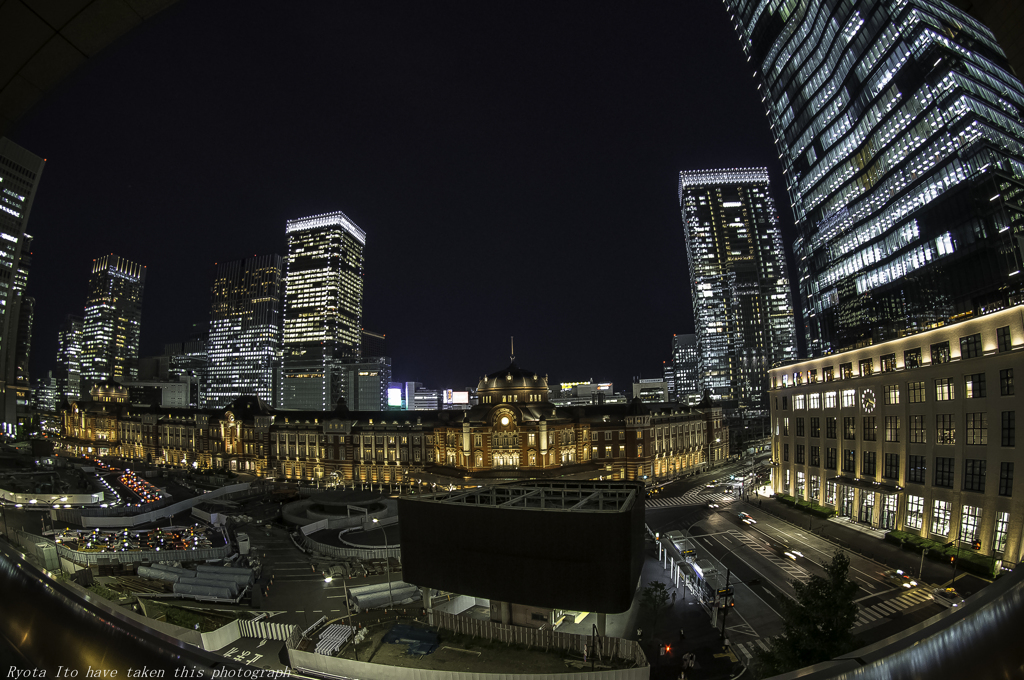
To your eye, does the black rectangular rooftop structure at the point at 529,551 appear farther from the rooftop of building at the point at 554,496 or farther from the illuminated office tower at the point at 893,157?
the illuminated office tower at the point at 893,157

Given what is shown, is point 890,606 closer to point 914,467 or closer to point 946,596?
point 946,596

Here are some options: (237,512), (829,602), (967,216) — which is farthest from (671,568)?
(967,216)

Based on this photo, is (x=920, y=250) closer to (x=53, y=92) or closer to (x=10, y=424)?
(x=53, y=92)

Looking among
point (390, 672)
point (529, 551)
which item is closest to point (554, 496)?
point (529, 551)

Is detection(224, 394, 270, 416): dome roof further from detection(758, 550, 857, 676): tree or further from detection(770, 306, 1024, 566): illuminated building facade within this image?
detection(758, 550, 857, 676): tree

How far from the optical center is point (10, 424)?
12475 centimetres

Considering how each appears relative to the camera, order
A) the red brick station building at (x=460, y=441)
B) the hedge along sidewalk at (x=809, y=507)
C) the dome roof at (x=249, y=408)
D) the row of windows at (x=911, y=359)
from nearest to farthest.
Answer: the row of windows at (x=911, y=359), the hedge along sidewalk at (x=809, y=507), the red brick station building at (x=460, y=441), the dome roof at (x=249, y=408)

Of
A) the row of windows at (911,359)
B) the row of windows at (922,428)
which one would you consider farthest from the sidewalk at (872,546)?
the row of windows at (911,359)

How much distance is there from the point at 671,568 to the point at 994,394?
27080mm

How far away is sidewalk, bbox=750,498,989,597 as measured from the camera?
1357 inches

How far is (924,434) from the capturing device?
4294cm

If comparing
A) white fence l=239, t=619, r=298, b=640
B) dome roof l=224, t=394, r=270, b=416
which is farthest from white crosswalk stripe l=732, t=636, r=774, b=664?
dome roof l=224, t=394, r=270, b=416

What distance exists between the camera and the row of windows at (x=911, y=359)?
119 ft

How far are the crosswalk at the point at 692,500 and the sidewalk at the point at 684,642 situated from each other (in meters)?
31.3
